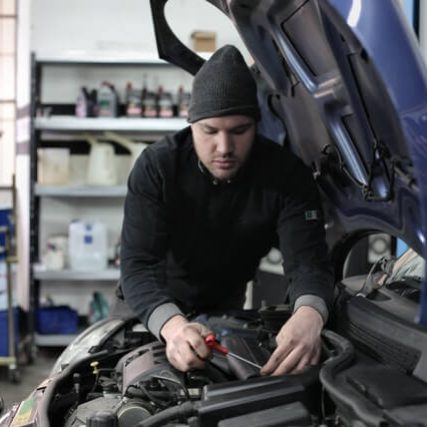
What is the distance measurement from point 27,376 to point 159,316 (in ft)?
10.0

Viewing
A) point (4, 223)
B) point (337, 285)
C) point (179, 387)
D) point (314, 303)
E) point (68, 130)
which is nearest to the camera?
point (179, 387)

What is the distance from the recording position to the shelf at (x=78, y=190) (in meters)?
4.65

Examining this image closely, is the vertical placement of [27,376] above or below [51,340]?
below

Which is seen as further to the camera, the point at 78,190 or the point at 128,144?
the point at 128,144

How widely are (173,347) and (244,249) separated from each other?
1.87 ft

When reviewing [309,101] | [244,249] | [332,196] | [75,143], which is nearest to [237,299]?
[244,249]

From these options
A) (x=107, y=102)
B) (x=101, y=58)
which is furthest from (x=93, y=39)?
(x=107, y=102)

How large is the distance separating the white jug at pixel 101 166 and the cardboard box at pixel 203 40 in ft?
2.93

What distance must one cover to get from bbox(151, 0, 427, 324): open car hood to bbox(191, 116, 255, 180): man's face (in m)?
0.17

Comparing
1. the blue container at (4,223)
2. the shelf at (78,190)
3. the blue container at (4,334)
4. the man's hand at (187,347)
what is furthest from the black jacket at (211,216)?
the shelf at (78,190)

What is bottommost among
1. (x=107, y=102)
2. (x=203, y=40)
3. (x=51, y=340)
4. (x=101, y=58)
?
(x=51, y=340)

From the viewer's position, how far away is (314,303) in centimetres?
148

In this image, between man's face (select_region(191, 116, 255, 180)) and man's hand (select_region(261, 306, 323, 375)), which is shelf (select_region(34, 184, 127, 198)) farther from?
man's hand (select_region(261, 306, 323, 375))

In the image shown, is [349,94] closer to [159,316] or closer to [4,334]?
[159,316]
